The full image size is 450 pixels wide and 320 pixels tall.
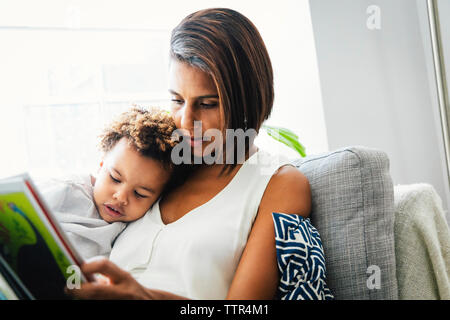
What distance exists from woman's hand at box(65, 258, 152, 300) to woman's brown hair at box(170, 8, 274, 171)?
43 centimetres

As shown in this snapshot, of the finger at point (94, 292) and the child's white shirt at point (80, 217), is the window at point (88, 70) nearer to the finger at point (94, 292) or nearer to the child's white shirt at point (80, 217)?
the child's white shirt at point (80, 217)

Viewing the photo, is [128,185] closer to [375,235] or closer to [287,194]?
[287,194]

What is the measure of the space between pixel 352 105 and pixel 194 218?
166 centimetres

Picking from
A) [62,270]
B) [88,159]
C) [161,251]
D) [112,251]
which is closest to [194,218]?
[161,251]

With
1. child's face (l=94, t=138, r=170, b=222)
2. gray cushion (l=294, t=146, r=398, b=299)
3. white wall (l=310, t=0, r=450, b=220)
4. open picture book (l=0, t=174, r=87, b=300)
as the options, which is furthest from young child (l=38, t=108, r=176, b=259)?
white wall (l=310, t=0, r=450, b=220)

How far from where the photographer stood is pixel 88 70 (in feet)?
9.89

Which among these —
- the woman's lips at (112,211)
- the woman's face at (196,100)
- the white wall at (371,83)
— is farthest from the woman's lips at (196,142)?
the white wall at (371,83)

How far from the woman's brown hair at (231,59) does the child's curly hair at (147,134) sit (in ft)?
0.58

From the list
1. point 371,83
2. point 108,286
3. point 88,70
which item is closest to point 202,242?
point 108,286

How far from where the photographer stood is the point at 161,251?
0.87 m

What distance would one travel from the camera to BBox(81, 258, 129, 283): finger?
2.00 ft

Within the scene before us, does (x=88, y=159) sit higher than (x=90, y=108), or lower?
lower

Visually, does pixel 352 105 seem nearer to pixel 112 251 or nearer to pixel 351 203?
pixel 351 203

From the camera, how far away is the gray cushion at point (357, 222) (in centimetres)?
81
